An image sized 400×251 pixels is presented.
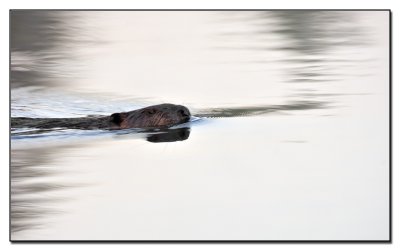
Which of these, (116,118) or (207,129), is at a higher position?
(116,118)

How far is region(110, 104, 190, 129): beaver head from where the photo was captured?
7.20 metres

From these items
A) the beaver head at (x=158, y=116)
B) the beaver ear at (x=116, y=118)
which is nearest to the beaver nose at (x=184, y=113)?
the beaver head at (x=158, y=116)

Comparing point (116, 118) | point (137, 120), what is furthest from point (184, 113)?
point (116, 118)

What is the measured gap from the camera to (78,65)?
739 centimetres

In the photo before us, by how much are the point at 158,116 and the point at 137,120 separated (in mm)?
169

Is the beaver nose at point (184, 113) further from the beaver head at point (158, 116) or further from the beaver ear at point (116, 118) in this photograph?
the beaver ear at point (116, 118)

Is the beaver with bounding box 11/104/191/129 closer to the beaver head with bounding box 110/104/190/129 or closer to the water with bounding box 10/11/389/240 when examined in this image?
the beaver head with bounding box 110/104/190/129

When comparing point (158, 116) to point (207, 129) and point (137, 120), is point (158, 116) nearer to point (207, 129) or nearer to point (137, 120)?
point (137, 120)

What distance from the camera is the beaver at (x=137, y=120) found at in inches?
280

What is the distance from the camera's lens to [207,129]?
703cm

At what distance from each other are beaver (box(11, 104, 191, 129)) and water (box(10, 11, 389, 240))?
11cm
